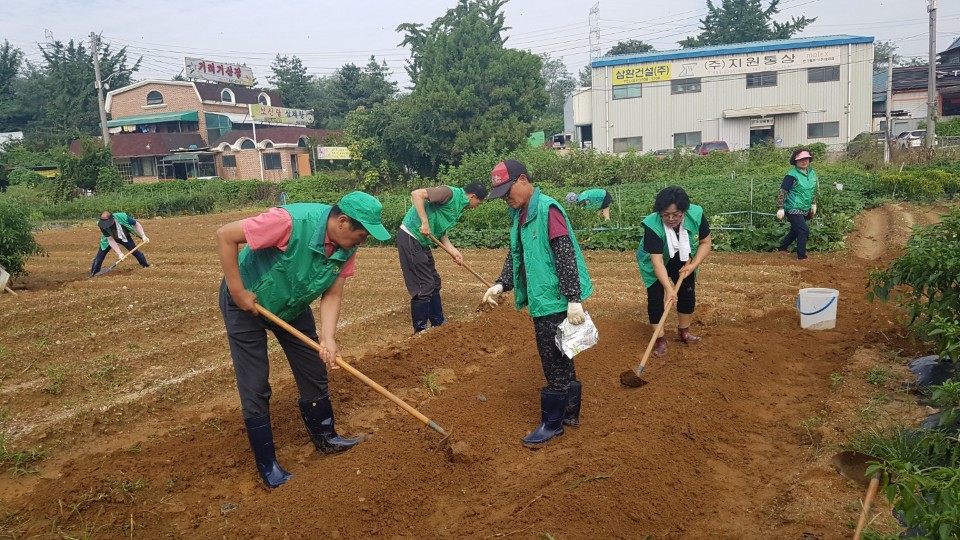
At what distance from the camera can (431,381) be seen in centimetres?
561

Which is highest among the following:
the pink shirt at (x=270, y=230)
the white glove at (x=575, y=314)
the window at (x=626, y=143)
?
the window at (x=626, y=143)

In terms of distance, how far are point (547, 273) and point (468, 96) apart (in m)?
25.3

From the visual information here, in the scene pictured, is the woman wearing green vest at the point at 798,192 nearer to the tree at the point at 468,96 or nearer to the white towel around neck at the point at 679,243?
the white towel around neck at the point at 679,243

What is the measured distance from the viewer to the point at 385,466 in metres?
4.02

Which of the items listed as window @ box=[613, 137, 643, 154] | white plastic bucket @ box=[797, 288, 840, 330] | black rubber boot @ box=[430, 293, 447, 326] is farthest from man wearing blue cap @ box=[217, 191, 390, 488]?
window @ box=[613, 137, 643, 154]

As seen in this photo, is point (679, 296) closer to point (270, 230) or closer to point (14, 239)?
point (270, 230)

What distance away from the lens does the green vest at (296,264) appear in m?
3.71

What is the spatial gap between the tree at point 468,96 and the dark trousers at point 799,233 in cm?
1764

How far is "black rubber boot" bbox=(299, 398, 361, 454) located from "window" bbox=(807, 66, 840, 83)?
3552cm

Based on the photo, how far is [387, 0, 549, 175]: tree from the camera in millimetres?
27969

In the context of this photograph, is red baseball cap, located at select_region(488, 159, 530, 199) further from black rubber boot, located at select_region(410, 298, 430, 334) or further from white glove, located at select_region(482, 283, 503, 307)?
black rubber boot, located at select_region(410, 298, 430, 334)

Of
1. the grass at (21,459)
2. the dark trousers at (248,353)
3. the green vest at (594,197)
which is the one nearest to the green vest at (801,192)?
the green vest at (594,197)

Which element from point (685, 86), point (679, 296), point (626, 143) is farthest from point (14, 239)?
point (685, 86)

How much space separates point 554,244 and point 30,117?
2372 inches
